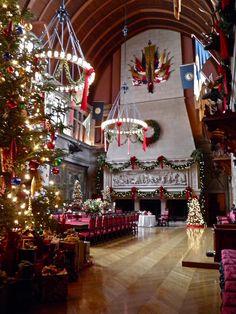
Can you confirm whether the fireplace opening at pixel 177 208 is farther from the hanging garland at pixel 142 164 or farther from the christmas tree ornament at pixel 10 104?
the christmas tree ornament at pixel 10 104

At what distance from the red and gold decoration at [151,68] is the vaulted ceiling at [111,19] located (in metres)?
1.62

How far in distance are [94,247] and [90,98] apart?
13.9 meters

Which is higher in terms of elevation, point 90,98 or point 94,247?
point 90,98

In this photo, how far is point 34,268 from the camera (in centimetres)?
346

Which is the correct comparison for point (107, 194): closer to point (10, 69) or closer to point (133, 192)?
point (133, 192)

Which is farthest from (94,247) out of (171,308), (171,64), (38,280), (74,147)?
(171,64)

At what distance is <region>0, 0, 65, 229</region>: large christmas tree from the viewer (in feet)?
12.6

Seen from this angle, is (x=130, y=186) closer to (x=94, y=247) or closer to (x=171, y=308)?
(x=94, y=247)

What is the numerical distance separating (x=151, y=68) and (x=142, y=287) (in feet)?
53.0

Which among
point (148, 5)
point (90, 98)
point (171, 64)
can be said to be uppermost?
point (148, 5)

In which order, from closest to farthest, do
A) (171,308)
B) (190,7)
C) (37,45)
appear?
(171,308) → (37,45) → (190,7)

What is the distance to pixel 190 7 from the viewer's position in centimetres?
1393

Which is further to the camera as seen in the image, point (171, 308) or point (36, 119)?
point (36, 119)

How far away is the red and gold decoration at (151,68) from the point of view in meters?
18.0
